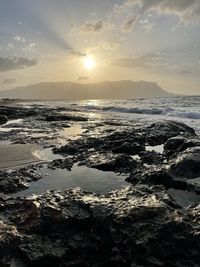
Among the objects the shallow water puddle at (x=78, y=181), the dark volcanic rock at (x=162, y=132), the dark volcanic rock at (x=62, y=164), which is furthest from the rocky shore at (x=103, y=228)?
the dark volcanic rock at (x=162, y=132)

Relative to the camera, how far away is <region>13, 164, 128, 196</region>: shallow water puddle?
9.32m

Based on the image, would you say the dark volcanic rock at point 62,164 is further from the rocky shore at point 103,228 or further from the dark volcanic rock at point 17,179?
the rocky shore at point 103,228

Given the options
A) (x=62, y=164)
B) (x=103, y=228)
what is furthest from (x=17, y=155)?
(x=103, y=228)

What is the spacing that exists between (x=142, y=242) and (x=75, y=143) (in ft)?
34.3

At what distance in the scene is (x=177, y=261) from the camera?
17.4ft

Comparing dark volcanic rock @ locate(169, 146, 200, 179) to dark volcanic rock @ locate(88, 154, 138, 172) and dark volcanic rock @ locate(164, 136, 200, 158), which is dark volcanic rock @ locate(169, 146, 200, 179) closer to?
Answer: dark volcanic rock @ locate(88, 154, 138, 172)

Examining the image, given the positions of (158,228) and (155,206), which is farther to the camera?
(155,206)

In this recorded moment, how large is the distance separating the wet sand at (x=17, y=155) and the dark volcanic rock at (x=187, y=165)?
531 cm

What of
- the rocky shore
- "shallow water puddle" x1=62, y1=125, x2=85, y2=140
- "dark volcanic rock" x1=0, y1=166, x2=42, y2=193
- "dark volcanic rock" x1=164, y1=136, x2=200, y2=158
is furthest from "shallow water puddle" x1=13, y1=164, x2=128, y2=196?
"shallow water puddle" x1=62, y1=125, x2=85, y2=140

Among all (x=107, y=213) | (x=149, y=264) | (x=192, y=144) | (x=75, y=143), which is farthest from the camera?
(x=75, y=143)

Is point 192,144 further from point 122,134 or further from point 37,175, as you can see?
point 37,175

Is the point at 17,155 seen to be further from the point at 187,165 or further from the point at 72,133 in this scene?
the point at 72,133

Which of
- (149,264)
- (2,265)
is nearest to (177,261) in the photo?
(149,264)

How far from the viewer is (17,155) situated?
14211 millimetres
